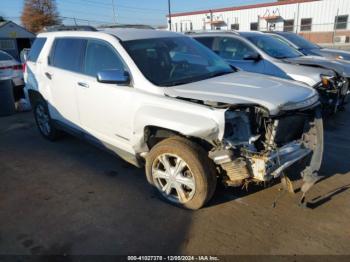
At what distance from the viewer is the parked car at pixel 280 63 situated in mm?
6180

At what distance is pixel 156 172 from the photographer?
3672 millimetres

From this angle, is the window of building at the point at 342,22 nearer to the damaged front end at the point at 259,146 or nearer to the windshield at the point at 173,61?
the windshield at the point at 173,61

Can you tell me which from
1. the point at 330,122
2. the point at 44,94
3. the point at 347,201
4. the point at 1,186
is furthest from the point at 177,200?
the point at 330,122

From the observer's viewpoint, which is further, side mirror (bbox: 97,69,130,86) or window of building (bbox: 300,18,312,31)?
window of building (bbox: 300,18,312,31)

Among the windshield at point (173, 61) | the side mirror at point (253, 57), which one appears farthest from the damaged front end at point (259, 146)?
the side mirror at point (253, 57)

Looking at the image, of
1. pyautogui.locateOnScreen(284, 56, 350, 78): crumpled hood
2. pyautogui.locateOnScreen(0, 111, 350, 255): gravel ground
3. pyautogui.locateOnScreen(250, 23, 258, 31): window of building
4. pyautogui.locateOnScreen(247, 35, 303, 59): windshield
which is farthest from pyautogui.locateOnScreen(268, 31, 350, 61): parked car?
pyautogui.locateOnScreen(250, 23, 258, 31): window of building

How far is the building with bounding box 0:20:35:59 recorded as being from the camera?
75.1ft

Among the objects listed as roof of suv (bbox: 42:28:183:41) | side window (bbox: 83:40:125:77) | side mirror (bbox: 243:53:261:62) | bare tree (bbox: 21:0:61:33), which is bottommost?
side mirror (bbox: 243:53:261:62)

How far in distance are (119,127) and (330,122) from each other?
467cm

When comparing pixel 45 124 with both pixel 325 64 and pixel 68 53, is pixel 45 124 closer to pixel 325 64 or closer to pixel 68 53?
pixel 68 53

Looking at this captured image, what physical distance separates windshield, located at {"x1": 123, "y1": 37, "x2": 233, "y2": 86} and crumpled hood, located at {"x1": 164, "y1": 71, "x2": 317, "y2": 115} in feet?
0.77

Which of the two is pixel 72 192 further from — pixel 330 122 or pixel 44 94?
pixel 330 122

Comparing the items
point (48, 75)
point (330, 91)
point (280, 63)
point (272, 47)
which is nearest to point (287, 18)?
point (272, 47)

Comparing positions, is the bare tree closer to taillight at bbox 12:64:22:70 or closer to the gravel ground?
taillight at bbox 12:64:22:70
